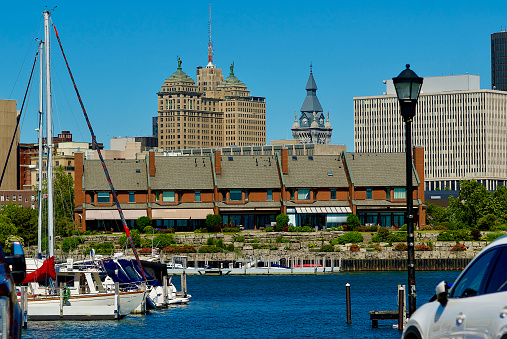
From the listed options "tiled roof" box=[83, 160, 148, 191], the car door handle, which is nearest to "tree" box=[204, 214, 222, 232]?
"tiled roof" box=[83, 160, 148, 191]

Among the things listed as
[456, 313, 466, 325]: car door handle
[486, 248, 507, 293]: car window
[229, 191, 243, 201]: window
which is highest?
[229, 191, 243, 201]: window

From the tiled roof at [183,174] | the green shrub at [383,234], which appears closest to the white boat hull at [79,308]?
the green shrub at [383,234]

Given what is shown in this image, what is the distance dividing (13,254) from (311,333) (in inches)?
1203

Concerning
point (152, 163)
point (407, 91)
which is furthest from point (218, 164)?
point (407, 91)

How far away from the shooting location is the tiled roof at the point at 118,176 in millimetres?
108250

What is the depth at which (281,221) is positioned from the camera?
4072 inches

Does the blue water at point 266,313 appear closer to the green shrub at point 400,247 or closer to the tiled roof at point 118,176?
the green shrub at point 400,247

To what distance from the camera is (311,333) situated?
43781mm

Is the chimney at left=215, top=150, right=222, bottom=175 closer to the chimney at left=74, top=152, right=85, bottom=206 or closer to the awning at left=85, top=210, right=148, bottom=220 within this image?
the awning at left=85, top=210, right=148, bottom=220

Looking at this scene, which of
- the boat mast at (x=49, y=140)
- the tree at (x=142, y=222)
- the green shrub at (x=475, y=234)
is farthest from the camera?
the tree at (x=142, y=222)

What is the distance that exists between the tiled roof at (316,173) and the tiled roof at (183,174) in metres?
10.3

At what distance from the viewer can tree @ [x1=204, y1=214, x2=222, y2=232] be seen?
104000 mm

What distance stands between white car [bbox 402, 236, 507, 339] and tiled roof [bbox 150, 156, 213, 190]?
96.6 m

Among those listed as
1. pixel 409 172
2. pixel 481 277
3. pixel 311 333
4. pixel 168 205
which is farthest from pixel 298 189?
pixel 481 277
